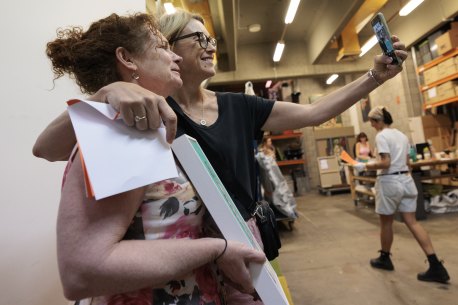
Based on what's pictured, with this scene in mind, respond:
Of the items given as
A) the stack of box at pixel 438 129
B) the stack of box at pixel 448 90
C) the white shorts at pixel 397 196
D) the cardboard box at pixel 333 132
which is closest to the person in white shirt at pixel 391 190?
the white shorts at pixel 397 196

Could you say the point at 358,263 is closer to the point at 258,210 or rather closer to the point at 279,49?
the point at 258,210

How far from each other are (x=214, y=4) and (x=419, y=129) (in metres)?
5.33

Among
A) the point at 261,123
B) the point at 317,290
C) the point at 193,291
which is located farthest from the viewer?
the point at 317,290

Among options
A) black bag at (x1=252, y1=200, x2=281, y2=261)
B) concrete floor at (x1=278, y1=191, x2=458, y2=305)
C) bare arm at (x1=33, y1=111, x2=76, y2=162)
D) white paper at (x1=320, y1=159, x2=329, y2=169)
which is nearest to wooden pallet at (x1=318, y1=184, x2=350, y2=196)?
white paper at (x1=320, y1=159, x2=329, y2=169)

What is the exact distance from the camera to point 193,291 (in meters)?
0.67

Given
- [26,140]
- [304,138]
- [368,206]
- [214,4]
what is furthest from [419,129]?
[26,140]

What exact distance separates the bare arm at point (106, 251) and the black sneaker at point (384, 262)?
127 inches

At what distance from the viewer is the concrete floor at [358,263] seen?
2637mm

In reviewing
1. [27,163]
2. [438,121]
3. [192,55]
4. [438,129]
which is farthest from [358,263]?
[438,121]

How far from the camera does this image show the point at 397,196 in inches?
125

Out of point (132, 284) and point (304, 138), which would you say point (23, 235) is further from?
point (304, 138)

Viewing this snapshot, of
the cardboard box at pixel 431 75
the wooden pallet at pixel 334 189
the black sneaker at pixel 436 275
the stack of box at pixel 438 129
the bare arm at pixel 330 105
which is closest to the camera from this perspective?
the bare arm at pixel 330 105

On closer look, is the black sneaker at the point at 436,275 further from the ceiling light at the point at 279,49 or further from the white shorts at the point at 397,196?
the ceiling light at the point at 279,49

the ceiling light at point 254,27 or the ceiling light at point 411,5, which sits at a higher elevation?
the ceiling light at point 254,27
